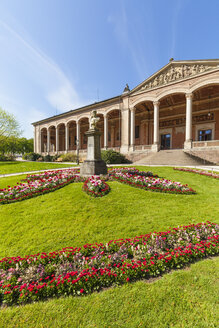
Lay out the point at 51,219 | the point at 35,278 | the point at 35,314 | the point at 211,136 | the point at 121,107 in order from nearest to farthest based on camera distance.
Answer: the point at 35,314 → the point at 35,278 → the point at 51,219 → the point at 211,136 → the point at 121,107

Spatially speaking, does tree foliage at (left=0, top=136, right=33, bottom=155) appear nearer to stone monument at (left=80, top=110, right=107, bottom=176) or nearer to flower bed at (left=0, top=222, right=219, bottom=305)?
stone monument at (left=80, top=110, right=107, bottom=176)

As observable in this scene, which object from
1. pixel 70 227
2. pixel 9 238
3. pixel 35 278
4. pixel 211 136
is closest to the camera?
pixel 35 278

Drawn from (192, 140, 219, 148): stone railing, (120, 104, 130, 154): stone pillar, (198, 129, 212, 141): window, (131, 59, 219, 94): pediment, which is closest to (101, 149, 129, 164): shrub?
(120, 104, 130, 154): stone pillar

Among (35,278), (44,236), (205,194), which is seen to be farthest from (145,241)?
(205,194)

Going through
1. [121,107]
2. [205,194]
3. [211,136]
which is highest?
[121,107]

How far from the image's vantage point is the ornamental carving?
17.6 metres

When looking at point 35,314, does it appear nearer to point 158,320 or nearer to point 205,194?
point 158,320

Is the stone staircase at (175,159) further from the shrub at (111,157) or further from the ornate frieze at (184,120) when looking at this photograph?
the ornate frieze at (184,120)

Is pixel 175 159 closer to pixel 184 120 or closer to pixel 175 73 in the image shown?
pixel 184 120

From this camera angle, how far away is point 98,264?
2.60 metres

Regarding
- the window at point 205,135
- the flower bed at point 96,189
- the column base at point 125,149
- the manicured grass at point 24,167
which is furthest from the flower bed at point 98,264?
the window at point 205,135

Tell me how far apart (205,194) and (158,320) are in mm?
5624

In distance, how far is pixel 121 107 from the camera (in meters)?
24.0

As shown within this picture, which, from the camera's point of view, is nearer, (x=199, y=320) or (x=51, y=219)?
(x=199, y=320)
